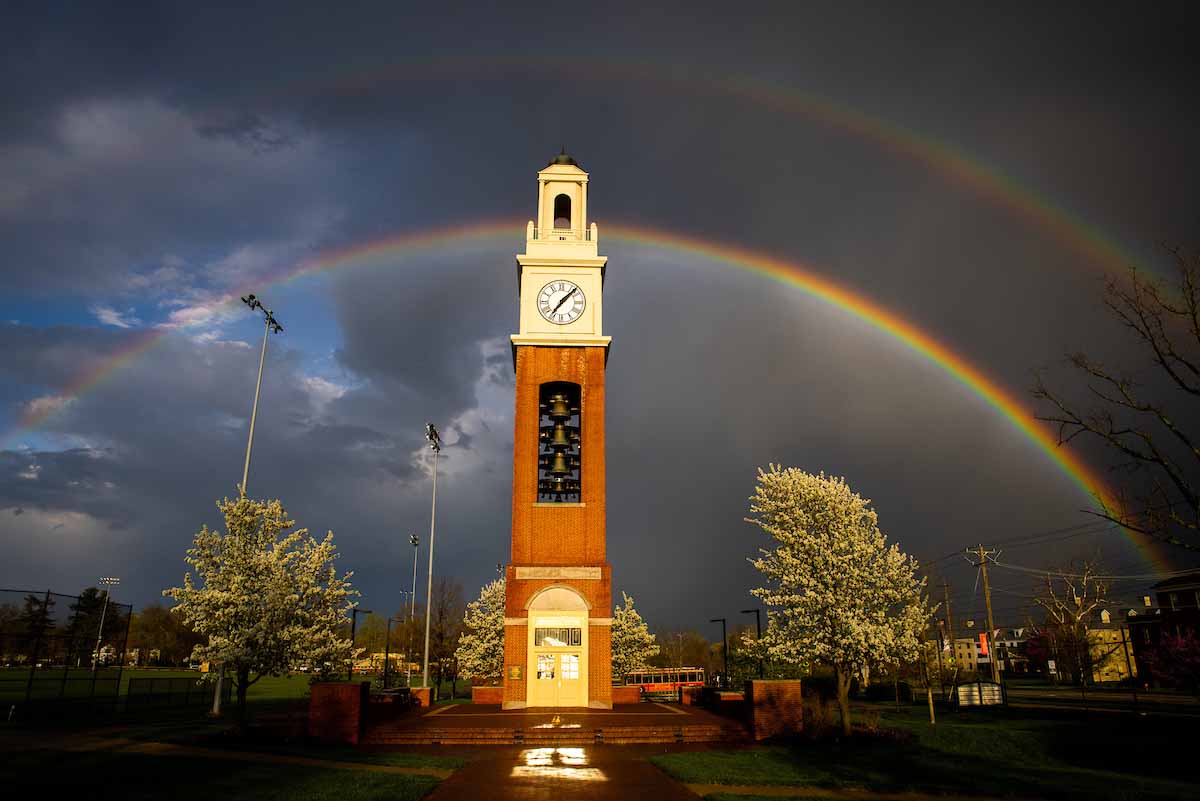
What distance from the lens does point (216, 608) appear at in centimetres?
2422

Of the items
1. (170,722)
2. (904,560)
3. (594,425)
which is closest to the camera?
(904,560)

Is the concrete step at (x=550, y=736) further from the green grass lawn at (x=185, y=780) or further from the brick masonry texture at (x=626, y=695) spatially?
the brick masonry texture at (x=626, y=695)

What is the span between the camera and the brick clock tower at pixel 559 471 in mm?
31906

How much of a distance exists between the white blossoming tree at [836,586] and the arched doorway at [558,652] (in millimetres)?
8854

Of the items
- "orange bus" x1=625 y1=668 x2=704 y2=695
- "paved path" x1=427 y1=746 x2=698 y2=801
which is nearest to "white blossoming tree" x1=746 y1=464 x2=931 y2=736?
"paved path" x1=427 y1=746 x2=698 y2=801

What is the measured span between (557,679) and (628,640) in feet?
87.1

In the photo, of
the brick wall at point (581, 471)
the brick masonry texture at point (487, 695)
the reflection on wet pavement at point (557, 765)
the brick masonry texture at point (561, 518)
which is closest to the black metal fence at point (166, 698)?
the brick masonry texture at point (487, 695)

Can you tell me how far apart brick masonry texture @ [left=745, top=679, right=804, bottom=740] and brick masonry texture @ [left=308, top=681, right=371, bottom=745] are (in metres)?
12.2

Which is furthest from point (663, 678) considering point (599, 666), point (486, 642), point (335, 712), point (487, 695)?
point (335, 712)

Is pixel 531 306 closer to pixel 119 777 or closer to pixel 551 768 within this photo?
pixel 551 768

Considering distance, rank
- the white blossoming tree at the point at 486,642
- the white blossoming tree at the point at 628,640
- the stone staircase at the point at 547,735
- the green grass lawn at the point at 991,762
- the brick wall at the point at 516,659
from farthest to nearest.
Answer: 1. the white blossoming tree at the point at 628,640
2. the white blossoming tree at the point at 486,642
3. the brick wall at the point at 516,659
4. the stone staircase at the point at 547,735
5. the green grass lawn at the point at 991,762

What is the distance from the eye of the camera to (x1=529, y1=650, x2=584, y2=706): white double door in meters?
31.6

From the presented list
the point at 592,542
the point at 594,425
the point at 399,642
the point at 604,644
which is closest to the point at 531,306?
the point at 594,425

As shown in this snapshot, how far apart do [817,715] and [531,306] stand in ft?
70.0
